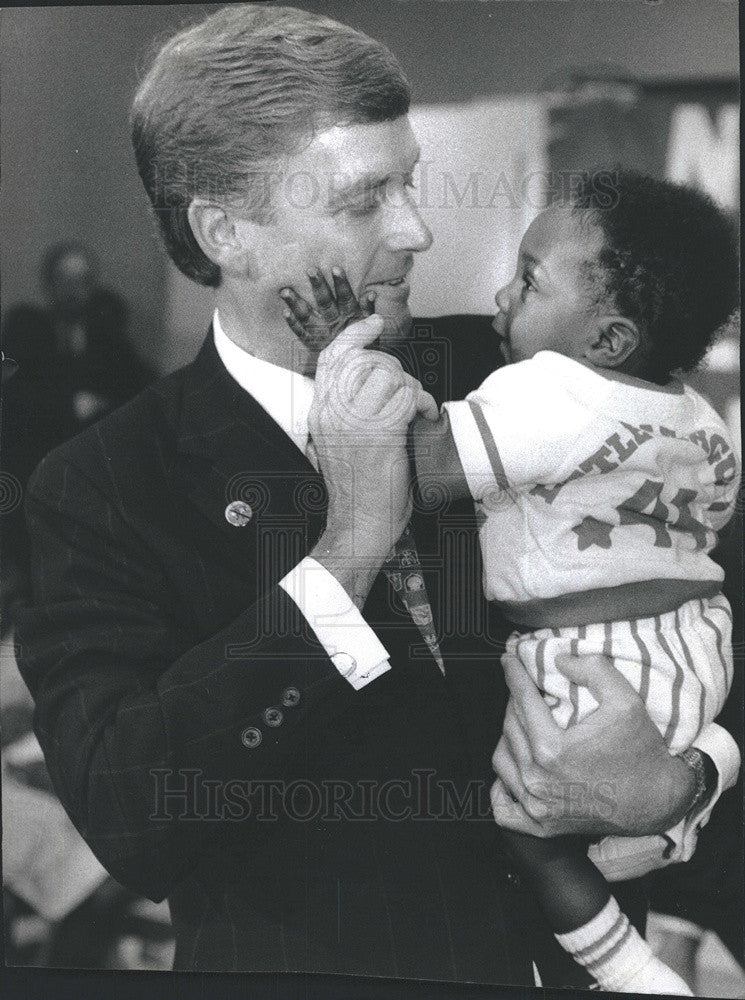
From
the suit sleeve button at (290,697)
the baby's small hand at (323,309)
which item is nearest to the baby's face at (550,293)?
the baby's small hand at (323,309)

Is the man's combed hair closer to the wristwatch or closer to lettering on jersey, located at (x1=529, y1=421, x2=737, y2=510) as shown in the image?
lettering on jersey, located at (x1=529, y1=421, x2=737, y2=510)

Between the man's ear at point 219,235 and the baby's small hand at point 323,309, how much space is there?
0.39 ft

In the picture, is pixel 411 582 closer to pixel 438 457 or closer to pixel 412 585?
pixel 412 585

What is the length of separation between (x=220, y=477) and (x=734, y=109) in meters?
1.26

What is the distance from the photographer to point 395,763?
2.29 m

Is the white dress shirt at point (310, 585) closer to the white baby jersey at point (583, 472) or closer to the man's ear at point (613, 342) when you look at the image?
the white baby jersey at point (583, 472)

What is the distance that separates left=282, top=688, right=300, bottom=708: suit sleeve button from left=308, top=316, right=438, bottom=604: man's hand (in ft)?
0.70

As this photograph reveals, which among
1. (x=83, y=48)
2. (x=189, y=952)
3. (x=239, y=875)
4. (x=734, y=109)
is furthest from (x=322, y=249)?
(x=189, y=952)

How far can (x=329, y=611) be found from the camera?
87.4 inches

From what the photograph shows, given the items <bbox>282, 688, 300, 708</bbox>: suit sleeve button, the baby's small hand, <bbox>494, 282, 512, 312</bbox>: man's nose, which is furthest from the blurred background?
<bbox>282, 688, 300, 708</bbox>: suit sleeve button

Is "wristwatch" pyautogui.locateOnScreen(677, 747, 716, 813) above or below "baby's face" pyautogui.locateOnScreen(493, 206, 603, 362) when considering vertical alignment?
below

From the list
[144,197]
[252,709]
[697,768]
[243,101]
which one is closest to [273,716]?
[252,709]

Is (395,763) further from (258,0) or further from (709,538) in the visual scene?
(258,0)

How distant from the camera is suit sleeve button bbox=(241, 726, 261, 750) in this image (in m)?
2.21
